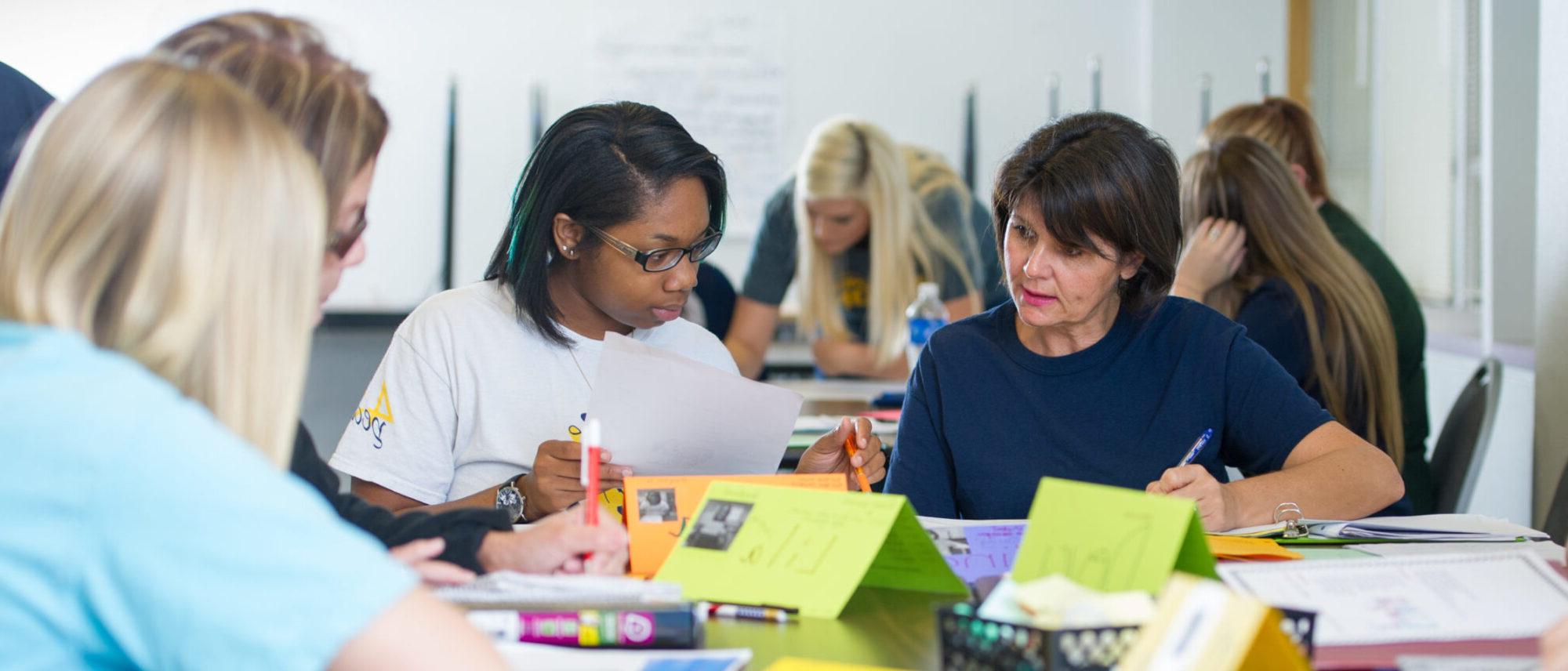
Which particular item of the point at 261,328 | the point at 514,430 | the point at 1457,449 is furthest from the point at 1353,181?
the point at 261,328

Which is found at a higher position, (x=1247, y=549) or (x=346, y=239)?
(x=346, y=239)

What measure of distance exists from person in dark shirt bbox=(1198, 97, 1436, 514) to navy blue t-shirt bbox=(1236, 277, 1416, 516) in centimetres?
15

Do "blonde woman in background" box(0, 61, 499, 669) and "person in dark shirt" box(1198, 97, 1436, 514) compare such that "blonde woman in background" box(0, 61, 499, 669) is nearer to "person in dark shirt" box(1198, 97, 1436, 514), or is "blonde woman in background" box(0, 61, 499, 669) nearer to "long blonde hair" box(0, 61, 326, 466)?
"long blonde hair" box(0, 61, 326, 466)

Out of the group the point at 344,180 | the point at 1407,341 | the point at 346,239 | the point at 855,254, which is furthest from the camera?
the point at 855,254

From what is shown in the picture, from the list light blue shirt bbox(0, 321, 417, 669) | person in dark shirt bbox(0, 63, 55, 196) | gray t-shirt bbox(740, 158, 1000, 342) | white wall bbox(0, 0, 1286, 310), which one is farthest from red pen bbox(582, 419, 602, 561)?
white wall bbox(0, 0, 1286, 310)

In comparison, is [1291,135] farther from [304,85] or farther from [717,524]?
[304,85]

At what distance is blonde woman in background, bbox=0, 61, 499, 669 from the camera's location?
0.66 m

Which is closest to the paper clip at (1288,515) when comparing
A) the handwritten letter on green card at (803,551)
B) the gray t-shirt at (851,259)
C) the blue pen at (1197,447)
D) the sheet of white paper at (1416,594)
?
the blue pen at (1197,447)

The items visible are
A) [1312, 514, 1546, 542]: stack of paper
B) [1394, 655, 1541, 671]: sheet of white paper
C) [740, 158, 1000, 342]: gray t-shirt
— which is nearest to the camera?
[1394, 655, 1541, 671]: sheet of white paper

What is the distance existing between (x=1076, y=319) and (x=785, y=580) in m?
0.69

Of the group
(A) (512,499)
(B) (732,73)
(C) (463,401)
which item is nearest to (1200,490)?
(A) (512,499)

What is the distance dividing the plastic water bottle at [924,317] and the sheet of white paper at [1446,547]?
5.58 ft

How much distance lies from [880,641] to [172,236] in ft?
1.95

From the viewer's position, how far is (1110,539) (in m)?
0.92
